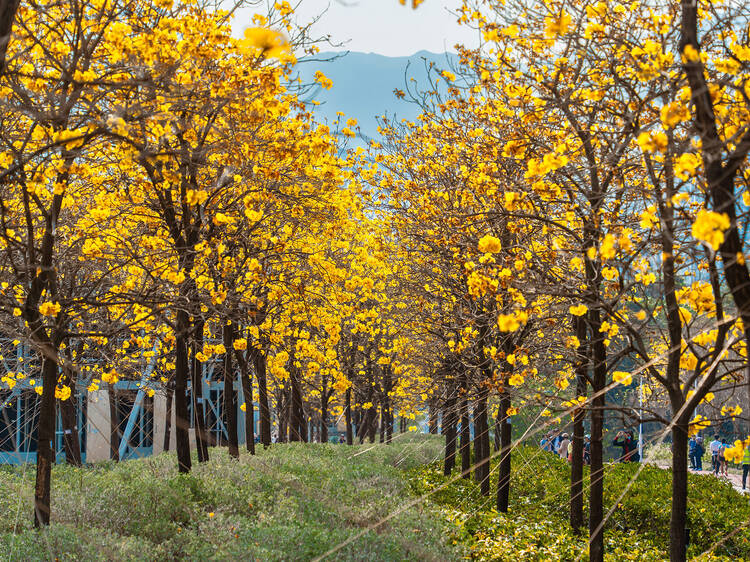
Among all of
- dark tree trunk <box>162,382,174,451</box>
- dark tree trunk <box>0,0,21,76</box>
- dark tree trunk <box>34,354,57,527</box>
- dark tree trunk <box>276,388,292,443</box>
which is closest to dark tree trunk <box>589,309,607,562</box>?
dark tree trunk <box>34,354,57,527</box>

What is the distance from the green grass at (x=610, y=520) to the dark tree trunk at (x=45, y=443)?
4194 mm

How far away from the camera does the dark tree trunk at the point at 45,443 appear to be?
715cm

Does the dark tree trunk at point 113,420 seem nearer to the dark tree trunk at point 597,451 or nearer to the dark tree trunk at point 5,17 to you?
the dark tree trunk at point 597,451

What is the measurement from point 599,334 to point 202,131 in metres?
5.18

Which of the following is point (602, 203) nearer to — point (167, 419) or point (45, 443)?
point (45, 443)

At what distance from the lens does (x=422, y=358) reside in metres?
16.4

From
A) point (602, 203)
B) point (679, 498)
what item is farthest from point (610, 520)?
point (602, 203)

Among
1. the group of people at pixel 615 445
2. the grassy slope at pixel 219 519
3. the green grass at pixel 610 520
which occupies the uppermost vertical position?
the grassy slope at pixel 219 519

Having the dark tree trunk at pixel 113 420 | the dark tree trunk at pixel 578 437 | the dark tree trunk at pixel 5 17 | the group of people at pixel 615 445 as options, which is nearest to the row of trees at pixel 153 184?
the dark tree trunk at pixel 5 17

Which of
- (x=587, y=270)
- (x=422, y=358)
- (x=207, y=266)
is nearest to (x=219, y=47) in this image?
(x=207, y=266)

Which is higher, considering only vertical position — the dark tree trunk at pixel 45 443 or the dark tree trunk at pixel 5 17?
the dark tree trunk at pixel 5 17

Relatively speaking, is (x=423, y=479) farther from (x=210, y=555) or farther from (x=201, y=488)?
(x=210, y=555)

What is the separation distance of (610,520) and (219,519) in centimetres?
663

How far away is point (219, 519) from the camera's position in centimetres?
773
